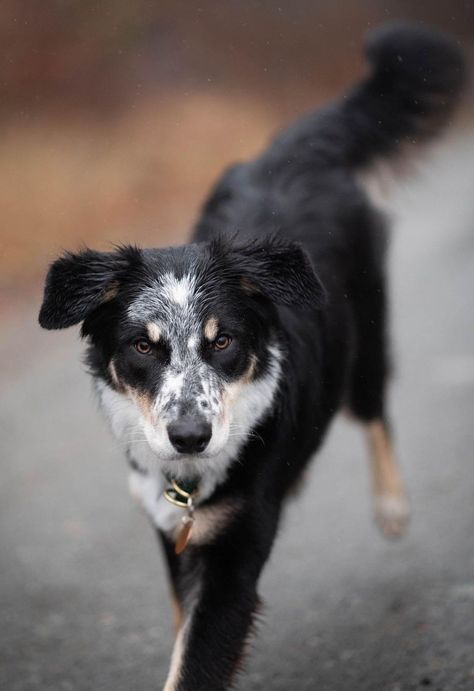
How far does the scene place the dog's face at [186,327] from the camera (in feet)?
9.02

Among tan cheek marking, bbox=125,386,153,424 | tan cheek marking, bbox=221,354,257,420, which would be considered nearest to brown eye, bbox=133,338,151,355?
tan cheek marking, bbox=125,386,153,424

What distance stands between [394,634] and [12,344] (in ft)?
15.3

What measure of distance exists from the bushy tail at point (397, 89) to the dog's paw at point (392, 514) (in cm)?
172

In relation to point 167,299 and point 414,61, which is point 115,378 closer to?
point 167,299

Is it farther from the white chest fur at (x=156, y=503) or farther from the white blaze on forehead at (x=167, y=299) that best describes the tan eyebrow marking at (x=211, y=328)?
the white chest fur at (x=156, y=503)

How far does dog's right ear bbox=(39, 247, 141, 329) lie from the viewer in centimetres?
282

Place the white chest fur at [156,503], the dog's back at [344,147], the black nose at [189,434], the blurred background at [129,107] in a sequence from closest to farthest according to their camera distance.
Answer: the black nose at [189,434] < the white chest fur at [156,503] < the dog's back at [344,147] < the blurred background at [129,107]

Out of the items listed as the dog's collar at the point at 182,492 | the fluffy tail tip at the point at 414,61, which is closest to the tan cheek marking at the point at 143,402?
the dog's collar at the point at 182,492

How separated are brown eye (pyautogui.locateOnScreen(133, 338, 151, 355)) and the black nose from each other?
325 millimetres


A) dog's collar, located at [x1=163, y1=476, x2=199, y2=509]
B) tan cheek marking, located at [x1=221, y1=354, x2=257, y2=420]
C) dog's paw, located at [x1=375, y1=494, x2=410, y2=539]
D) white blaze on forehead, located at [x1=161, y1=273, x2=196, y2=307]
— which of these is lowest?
dog's paw, located at [x1=375, y1=494, x2=410, y2=539]

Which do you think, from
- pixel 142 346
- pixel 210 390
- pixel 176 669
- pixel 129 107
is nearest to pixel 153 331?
pixel 142 346

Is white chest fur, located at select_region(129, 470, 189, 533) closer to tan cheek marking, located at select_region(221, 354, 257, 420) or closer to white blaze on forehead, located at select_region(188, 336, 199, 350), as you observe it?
tan cheek marking, located at select_region(221, 354, 257, 420)

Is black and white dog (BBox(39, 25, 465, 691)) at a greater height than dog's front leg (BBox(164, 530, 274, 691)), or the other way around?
black and white dog (BBox(39, 25, 465, 691))

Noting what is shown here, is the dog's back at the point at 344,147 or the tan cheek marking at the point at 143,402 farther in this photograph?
the dog's back at the point at 344,147
